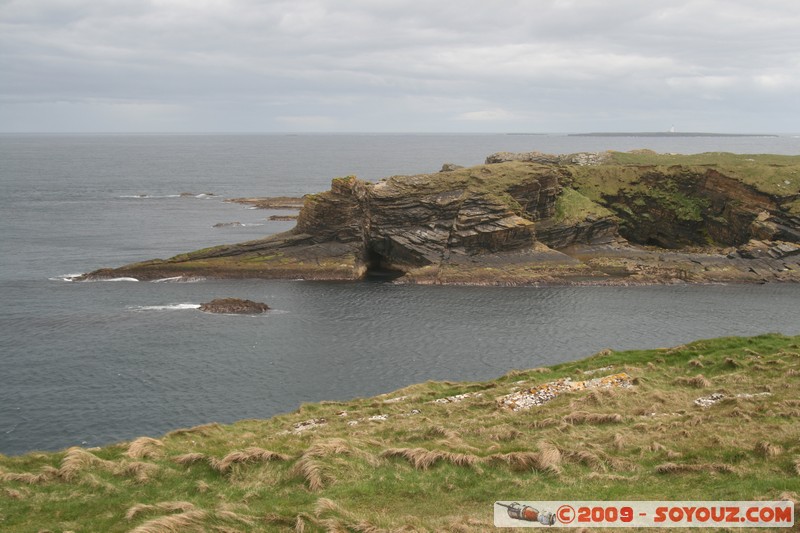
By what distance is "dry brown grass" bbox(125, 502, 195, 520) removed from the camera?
1869 centimetres

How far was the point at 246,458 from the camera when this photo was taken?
22625 millimetres

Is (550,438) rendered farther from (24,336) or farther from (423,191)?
(423,191)

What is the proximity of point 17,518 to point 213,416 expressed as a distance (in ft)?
81.9

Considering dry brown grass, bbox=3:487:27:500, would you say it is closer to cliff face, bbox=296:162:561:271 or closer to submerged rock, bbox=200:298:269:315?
submerged rock, bbox=200:298:269:315

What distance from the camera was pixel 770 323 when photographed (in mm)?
68750

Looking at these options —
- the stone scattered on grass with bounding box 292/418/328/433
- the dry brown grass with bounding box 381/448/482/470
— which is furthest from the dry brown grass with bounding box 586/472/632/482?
the stone scattered on grass with bounding box 292/418/328/433

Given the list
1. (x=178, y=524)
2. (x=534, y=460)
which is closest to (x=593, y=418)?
(x=534, y=460)

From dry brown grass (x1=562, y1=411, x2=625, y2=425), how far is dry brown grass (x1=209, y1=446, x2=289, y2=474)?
39.6 feet

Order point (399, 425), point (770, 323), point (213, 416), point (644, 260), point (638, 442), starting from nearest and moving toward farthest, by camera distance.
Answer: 1. point (638, 442)
2. point (399, 425)
3. point (213, 416)
4. point (770, 323)
5. point (644, 260)

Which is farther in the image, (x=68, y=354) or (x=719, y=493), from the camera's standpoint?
(x=68, y=354)

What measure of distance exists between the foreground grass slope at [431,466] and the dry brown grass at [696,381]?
14 centimetres

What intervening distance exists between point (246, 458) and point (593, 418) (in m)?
14.1

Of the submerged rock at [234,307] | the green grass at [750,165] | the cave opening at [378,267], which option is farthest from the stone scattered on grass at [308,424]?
the green grass at [750,165]

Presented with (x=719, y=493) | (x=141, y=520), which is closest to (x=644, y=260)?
(x=719, y=493)
